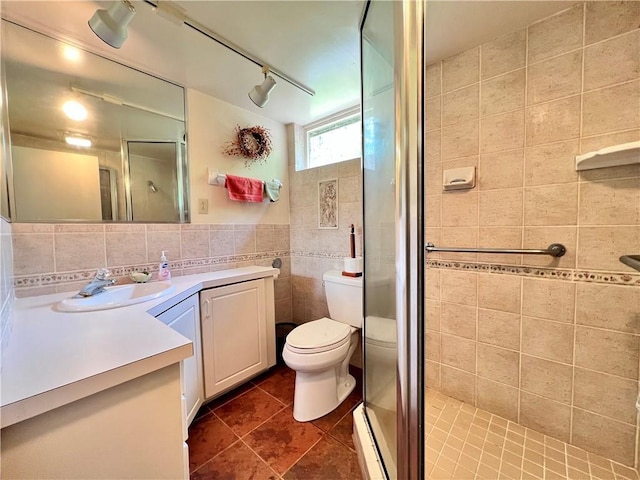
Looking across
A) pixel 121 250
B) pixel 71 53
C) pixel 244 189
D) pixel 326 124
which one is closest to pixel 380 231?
pixel 244 189

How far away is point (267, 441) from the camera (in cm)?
125

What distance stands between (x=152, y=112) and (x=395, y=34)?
61.7 inches

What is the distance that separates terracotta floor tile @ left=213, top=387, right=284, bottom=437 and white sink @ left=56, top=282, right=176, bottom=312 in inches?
31.6

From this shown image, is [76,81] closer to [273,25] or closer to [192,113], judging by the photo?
[192,113]

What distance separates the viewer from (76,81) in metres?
1.30

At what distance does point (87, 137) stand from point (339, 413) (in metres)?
2.06

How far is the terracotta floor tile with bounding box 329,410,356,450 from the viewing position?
4.10 feet

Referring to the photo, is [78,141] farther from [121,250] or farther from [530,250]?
[530,250]

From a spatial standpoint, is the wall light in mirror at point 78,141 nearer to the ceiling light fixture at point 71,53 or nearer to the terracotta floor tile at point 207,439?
the ceiling light fixture at point 71,53

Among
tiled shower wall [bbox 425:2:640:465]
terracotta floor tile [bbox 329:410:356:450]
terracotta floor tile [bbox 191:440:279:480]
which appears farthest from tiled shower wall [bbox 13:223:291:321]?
tiled shower wall [bbox 425:2:640:465]

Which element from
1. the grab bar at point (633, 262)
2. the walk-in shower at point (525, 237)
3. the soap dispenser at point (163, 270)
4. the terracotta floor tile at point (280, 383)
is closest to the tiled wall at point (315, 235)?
the terracotta floor tile at point (280, 383)

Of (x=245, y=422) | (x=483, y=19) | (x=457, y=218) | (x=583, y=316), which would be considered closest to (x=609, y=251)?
(x=583, y=316)

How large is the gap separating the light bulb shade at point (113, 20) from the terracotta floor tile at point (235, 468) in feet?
6.16

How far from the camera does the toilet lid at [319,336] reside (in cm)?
137
